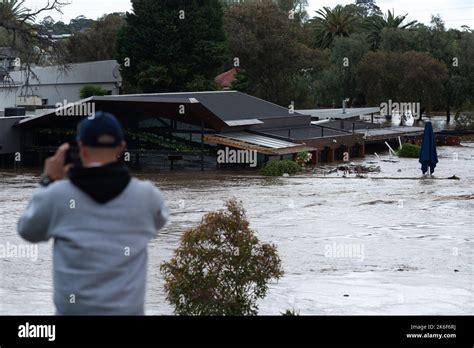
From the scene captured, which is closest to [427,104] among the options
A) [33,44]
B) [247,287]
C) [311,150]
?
[311,150]

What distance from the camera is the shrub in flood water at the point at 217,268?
10.6 m

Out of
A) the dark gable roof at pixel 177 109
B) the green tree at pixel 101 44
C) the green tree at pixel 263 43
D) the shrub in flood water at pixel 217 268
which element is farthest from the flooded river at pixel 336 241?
the green tree at pixel 101 44

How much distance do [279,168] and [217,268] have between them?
94.0 feet

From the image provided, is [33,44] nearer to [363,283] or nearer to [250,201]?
[250,201]

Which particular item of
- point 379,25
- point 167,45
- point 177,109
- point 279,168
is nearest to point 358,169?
point 279,168

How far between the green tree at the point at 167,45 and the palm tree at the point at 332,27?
3406cm

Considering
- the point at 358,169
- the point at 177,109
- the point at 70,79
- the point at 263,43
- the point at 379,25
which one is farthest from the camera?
the point at 379,25

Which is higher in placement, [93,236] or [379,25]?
[379,25]

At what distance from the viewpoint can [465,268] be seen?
1650 centimetres

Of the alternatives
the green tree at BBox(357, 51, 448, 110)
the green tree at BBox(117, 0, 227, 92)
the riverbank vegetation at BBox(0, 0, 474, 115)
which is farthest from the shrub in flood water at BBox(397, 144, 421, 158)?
the green tree at BBox(357, 51, 448, 110)

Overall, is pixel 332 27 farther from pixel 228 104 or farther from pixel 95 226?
pixel 95 226

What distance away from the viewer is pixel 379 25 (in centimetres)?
9162

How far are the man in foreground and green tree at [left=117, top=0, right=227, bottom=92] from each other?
57.3 meters

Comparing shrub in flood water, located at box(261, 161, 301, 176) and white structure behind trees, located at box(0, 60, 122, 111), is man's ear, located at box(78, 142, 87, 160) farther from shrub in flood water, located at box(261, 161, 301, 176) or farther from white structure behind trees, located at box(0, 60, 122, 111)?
white structure behind trees, located at box(0, 60, 122, 111)
